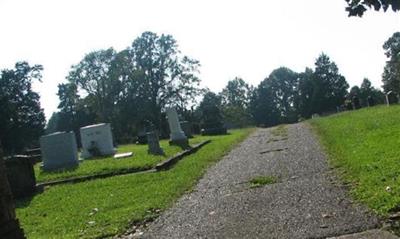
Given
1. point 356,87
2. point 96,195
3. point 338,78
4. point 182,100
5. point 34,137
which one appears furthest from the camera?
point 356,87

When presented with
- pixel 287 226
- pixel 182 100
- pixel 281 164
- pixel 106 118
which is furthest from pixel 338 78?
pixel 287 226

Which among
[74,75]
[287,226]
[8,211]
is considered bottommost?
[287,226]

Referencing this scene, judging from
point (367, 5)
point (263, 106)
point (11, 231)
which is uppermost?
point (263, 106)

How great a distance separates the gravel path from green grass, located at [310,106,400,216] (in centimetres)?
24

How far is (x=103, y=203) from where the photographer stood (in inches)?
425

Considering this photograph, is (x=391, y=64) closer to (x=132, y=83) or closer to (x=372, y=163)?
(x=132, y=83)

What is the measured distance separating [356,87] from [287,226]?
113952 millimetres

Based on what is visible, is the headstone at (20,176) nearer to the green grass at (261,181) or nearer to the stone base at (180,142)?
the green grass at (261,181)

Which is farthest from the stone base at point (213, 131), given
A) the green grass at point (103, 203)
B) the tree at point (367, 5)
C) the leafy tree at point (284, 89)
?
the leafy tree at point (284, 89)

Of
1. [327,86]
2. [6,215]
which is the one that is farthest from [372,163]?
[327,86]

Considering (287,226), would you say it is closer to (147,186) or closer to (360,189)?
(360,189)

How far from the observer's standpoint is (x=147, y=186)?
12.3 metres

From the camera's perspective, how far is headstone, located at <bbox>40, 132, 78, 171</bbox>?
20.4 meters

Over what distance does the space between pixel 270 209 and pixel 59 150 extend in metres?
14.2
